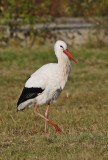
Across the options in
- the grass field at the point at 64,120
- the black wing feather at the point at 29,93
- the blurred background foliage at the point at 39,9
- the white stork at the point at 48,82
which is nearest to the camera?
the grass field at the point at 64,120

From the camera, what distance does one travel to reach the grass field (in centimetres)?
789

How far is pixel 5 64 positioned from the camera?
65.9 feet

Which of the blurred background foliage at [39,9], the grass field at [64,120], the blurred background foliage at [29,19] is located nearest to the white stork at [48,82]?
the grass field at [64,120]

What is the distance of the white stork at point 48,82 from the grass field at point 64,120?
1.26 ft

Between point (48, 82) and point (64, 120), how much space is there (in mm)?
908

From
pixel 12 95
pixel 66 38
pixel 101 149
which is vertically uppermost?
pixel 101 149

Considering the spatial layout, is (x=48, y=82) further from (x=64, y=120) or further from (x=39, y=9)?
(x=39, y=9)

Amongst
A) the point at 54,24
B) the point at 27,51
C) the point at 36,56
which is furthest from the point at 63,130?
the point at 54,24

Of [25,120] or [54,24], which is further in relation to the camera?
[54,24]

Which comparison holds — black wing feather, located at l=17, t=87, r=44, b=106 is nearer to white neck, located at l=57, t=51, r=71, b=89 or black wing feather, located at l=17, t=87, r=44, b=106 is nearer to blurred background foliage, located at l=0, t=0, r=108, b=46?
white neck, located at l=57, t=51, r=71, b=89

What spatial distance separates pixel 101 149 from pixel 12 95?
619cm

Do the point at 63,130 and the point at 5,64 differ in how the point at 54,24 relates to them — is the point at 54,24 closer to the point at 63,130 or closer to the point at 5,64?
the point at 5,64

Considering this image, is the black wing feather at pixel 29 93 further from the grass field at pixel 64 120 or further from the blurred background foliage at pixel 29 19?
the blurred background foliage at pixel 29 19

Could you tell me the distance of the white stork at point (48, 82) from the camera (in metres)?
10.1
